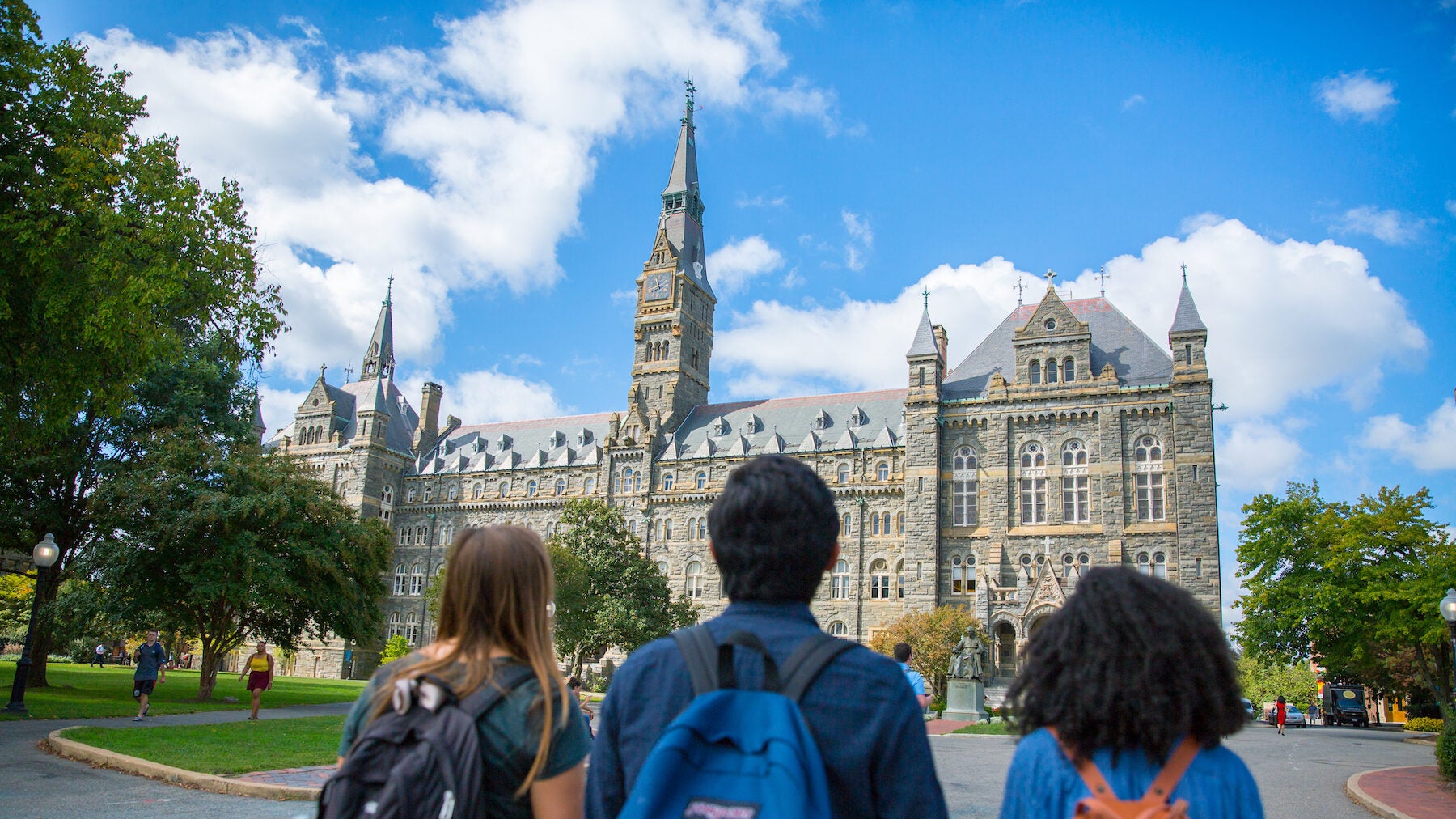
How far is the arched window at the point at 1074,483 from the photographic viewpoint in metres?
45.9

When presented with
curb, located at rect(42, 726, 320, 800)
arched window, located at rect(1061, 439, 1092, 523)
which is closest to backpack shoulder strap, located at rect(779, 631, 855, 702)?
curb, located at rect(42, 726, 320, 800)

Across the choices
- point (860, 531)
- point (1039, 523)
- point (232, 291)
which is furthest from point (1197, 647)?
point (860, 531)

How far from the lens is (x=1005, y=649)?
44.9 meters

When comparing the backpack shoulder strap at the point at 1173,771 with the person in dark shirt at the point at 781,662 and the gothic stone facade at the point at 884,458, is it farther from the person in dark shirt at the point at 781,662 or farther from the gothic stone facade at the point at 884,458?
the gothic stone facade at the point at 884,458

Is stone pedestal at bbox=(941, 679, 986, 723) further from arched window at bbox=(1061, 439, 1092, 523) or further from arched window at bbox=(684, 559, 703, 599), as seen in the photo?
arched window at bbox=(684, 559, 703, 599)

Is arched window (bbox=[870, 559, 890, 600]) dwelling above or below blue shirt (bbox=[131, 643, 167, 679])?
above

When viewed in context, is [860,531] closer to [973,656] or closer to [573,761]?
[973,656]

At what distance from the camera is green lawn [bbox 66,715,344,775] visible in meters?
13.3

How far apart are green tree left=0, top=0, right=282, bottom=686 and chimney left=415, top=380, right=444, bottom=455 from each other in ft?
182

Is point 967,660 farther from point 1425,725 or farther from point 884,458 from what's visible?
point 884,458

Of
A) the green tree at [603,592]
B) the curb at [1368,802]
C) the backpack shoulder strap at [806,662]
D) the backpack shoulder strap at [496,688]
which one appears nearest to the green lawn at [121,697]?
the green tree at [603,592]

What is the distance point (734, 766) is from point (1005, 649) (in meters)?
45.3

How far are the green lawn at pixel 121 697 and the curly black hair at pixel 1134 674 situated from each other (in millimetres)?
22182

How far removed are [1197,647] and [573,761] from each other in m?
1.93
